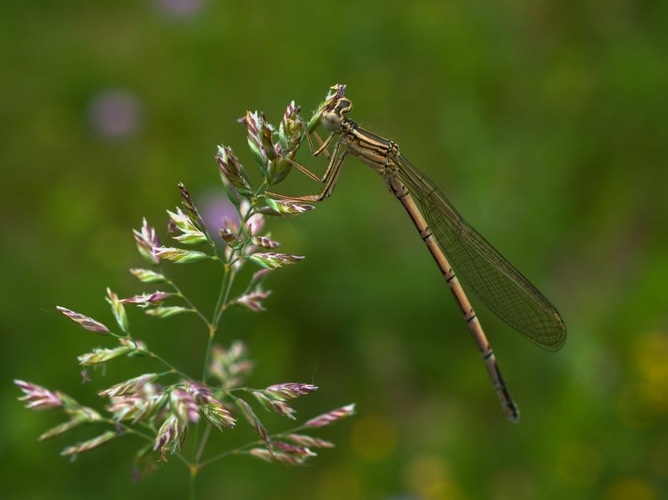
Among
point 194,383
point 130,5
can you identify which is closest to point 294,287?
point 194,383

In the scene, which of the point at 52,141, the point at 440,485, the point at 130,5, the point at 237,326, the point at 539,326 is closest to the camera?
the point at 539,326

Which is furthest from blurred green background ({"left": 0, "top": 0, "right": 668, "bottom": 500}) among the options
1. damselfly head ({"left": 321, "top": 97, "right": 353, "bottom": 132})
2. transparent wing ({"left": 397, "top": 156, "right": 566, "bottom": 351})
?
transparent wing ({"left": 397, "top": 156, "right": 566, "bottom": 351})

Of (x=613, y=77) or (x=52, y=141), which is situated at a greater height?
(x=613, y=77)

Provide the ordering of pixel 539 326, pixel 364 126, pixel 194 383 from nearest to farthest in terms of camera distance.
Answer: pixel 194 383
pixel 364 126
pixel 539 326

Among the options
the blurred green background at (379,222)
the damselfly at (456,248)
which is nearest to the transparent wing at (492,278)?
the damselfly at (456,248)

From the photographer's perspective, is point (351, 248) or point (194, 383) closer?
point (194, 383)

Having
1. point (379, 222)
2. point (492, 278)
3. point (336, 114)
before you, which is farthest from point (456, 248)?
point (379, 222)

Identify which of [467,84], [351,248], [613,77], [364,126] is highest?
[613,77]

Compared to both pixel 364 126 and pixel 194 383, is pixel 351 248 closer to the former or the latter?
pixel 364 126
